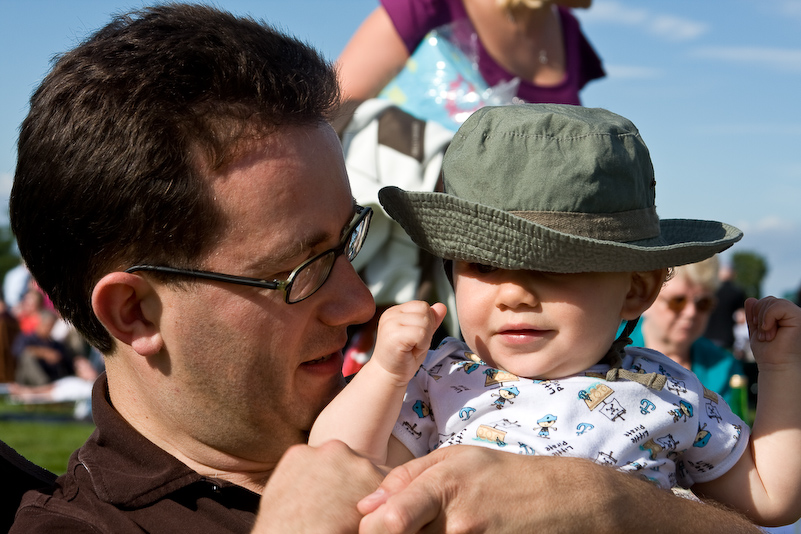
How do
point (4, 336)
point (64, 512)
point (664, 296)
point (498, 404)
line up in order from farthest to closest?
point (4, 336) → point (664, 296) → point (498, 404) → point (64, 512)

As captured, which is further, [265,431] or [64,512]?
[265,431]

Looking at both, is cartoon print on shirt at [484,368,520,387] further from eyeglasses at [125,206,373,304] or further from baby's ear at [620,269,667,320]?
eyeglasses at [125,206,373,304]

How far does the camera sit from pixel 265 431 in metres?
1.95

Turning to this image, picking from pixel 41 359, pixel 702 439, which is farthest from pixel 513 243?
pixel 41 359

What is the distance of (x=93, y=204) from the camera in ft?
5.92

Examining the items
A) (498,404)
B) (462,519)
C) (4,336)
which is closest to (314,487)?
(462,519)

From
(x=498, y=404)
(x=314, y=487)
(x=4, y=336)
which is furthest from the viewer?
(x=4, y=336)

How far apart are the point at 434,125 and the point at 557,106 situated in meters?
1.30

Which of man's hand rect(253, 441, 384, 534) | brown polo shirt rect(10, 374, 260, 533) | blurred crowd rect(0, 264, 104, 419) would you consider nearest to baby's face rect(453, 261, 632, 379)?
man's hand rect(253, 441, 384, 534)

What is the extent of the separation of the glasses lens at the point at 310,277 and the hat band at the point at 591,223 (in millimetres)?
455

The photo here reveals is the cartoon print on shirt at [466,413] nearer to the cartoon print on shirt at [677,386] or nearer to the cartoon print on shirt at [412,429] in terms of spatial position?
the cartoon print on shirt at [412,429]

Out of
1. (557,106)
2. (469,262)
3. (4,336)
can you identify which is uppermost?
(557,106)

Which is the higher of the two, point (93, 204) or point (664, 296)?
point (93, 204)

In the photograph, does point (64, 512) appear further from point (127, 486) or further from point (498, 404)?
point (498, 404)
